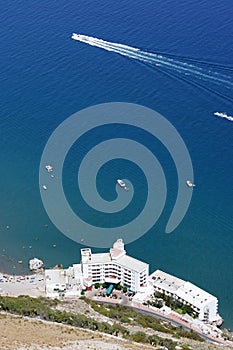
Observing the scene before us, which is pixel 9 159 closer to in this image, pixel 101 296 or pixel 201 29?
pixel 101 296

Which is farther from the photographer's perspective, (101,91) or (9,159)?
(101,91)

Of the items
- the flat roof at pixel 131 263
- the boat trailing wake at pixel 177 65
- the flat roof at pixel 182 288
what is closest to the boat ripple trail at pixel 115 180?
the flat roof at pixel 131 263

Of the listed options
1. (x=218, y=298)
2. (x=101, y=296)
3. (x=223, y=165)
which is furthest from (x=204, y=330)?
(x=223, y=165)

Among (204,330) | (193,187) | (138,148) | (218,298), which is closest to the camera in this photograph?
(204,330)

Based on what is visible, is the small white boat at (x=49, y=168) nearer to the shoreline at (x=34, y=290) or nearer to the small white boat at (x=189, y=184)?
the small white boat at (x=189, y=184)

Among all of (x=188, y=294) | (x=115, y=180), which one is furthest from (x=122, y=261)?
(x=115, y=180)

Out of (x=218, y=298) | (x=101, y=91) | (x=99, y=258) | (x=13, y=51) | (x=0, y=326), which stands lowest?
(x=0, y=326)

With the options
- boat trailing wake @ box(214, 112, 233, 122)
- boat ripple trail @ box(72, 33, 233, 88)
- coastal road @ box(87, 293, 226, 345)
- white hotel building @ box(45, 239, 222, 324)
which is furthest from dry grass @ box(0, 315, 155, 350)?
boat ripple trail @ box(72, 33, 233, 88)

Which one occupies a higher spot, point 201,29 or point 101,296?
point 201,29
